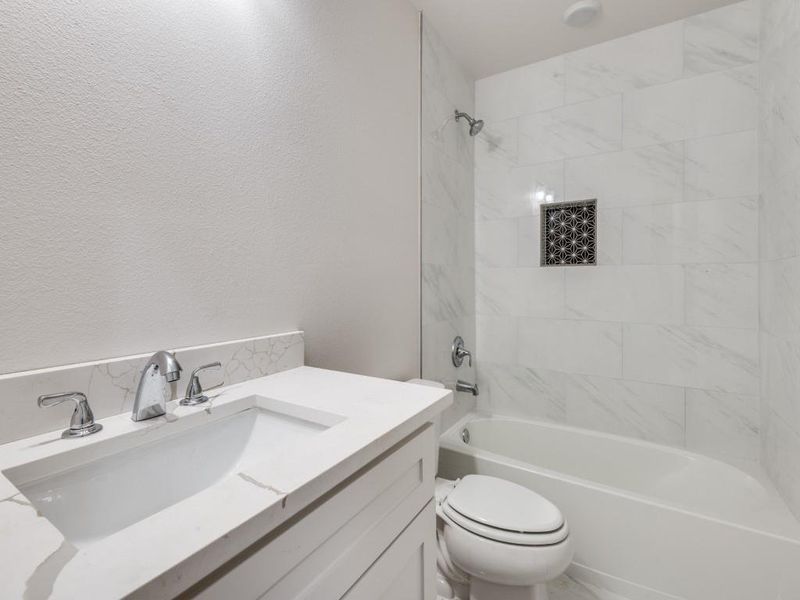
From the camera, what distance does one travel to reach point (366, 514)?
0.63 metres

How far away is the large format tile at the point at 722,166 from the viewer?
176cm

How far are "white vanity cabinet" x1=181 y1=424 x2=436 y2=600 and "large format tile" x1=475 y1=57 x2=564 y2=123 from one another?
86.2 inches

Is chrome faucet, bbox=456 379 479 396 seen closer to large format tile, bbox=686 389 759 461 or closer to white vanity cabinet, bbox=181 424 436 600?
large format tile, bbox=686 389 759 461

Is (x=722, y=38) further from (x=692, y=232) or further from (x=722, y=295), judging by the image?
(x=722, y=295)

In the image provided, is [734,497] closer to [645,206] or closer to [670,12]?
[645,206]

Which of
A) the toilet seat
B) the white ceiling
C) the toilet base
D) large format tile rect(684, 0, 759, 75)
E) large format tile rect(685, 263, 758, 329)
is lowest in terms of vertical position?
the toilet base

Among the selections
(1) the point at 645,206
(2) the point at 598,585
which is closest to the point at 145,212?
(2) the point at 598,585

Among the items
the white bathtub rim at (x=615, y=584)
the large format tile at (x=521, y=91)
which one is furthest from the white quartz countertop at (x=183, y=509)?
the large format tile at (x=521, y=91)

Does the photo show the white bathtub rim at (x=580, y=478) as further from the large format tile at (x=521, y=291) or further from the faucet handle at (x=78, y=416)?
the faucet handle at (x=78, y=416)

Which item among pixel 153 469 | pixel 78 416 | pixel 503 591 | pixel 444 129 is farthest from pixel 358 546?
pixel 444 129

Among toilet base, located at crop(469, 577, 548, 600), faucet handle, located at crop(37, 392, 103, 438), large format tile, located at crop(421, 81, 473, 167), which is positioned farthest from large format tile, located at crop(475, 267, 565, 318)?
faucet handle, located at crop(37, 392, 103, 438)

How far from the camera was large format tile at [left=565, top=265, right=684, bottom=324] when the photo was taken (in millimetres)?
1935

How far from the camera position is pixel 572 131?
7.06 ft

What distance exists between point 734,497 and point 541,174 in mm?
1822
